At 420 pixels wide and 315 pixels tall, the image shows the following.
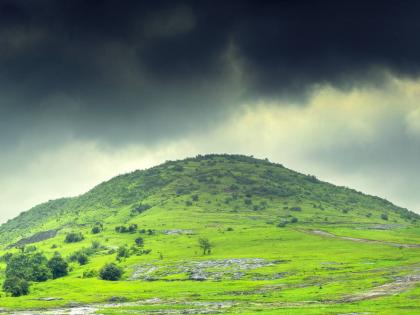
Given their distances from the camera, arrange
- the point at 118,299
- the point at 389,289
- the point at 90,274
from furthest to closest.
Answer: the point at 90,274
the point at 118,299
the point at 389,289

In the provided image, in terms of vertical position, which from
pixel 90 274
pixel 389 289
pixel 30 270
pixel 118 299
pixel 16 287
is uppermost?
pixel 30 270

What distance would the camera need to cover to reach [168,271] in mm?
172250

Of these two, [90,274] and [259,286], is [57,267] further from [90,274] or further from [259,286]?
[259,286]

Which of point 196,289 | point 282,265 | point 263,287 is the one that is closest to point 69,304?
point 196,289

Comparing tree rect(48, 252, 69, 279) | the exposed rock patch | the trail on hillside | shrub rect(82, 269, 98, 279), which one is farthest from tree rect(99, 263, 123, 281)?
the trail on hillside

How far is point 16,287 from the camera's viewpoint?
14875 cm

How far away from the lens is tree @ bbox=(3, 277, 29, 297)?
148 metres

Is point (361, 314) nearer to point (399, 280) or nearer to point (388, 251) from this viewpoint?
point (399, 280)

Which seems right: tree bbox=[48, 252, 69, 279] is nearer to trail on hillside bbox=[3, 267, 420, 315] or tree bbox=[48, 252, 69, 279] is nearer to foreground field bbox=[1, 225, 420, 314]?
foreground field bbox=[1, 225, 420, 314]

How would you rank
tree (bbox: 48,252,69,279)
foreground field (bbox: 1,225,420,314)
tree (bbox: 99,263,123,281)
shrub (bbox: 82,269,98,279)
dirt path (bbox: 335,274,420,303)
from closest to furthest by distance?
foreground field (bbox: 1,225,420,314) < dirt path (bbox: 335,274,420,303) < tree (bbox: 99,263,123,281) < shrub (bbox: 82,269,98,279) < tree (bbox: 48,252,69,279)

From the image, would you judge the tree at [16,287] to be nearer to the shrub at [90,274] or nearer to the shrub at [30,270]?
the shrub at [30,270]

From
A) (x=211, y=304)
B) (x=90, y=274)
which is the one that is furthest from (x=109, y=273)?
(x=211, y=304)

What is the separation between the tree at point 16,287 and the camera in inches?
5827

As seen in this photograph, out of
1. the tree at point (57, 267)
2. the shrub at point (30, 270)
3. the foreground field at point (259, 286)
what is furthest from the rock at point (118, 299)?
the tree at point (57, 267)
